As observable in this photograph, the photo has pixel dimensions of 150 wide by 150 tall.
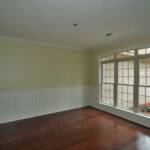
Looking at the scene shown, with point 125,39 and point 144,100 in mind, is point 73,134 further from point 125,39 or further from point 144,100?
point 125,39

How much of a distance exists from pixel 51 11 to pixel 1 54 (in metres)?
2.16

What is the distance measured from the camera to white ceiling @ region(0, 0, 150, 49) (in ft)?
6.21

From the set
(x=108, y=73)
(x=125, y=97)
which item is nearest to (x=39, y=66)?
(x=108, y=73)

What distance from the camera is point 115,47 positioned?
401 cm

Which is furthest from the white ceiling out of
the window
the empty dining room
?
the window

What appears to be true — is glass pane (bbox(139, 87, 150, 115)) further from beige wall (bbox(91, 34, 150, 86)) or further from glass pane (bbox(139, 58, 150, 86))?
beige wall (bbox(91, 34, 150, 86))

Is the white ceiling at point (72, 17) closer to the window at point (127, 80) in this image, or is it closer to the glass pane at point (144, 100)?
the window at point (127, 80)

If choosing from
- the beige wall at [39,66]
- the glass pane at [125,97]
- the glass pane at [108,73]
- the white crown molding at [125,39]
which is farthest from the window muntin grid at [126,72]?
the beige wall at [39,66]

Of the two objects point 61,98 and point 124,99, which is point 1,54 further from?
point 124,99

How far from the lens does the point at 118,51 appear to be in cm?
393

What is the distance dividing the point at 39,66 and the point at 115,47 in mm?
2691

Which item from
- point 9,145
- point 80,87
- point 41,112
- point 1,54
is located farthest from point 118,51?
point 9,145

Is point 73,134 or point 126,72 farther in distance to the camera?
point 126,72

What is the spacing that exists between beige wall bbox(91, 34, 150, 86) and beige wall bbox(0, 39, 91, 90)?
307 millimetres
